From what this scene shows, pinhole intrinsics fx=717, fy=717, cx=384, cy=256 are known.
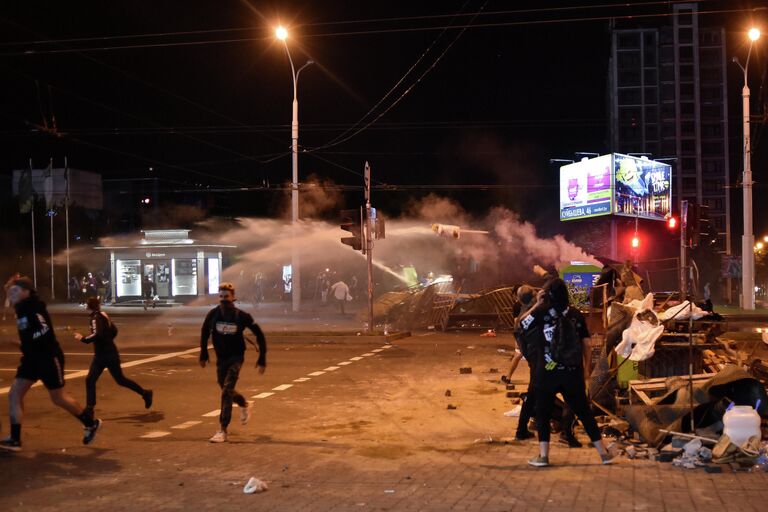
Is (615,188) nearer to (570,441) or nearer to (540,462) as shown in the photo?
(570,441)

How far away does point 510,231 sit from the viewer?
108ft

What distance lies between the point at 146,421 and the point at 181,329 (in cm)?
1480

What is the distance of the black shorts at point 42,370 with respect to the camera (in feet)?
24.8

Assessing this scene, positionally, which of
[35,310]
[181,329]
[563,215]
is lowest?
[181,329]

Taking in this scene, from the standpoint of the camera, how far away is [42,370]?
298 inches

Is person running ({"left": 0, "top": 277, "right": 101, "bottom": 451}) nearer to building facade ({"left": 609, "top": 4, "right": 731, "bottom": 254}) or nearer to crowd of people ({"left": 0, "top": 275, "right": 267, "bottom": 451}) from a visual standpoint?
crowd of people ({"left": 0, "top": 275, "right": 267, "bottom": 451})

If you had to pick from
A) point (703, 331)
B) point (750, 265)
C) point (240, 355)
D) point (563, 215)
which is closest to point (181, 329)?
point (240, 355)

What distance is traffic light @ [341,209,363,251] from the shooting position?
1975 centimetres

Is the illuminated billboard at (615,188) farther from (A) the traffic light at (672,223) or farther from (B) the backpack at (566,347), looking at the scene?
(B) the backpack at (566,347)

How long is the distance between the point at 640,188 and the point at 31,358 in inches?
1595

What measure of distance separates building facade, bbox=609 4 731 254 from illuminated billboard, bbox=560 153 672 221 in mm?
39095

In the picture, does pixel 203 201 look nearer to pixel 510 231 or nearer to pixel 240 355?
pixel 510 231

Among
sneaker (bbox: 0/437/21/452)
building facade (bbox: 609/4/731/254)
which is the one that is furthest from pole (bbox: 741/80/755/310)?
building facade (bbox: 609/4/731/254)

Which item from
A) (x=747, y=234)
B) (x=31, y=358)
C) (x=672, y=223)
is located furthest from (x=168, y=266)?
(x=31, y=358)
